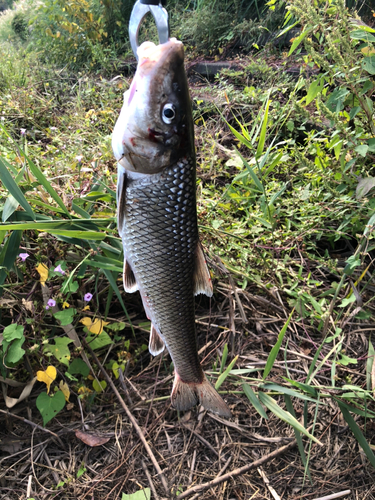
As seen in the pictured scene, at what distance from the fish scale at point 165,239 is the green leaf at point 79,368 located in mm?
856

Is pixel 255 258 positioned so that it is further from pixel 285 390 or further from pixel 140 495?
A: pixel 140 495

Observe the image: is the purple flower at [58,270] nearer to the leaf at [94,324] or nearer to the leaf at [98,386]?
the leaf at [94,324]

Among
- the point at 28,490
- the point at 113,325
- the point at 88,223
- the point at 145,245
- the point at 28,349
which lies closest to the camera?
the point at 145,245

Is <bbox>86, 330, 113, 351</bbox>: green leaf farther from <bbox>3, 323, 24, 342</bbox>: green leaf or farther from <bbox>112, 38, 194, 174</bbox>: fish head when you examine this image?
<bbox>112, 38, 194, 174</bbox>: fish head

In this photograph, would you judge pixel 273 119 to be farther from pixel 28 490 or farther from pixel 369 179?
pixel 28 490

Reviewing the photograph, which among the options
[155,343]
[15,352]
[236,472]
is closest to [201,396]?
[155,343]

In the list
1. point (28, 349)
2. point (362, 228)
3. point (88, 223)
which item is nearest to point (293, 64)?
point (362, 228)

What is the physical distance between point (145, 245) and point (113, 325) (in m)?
1.09

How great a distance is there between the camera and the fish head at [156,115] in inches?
37.1

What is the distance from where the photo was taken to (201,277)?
50.3 inches

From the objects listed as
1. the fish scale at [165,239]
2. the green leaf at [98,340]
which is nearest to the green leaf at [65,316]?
the green leaf at [98,340]

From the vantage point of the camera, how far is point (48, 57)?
22.8 feet

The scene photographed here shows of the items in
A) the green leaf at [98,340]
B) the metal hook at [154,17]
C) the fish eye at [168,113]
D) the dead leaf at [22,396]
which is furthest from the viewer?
the green leaf at [98,340]

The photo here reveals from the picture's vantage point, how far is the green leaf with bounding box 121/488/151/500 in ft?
5.05
